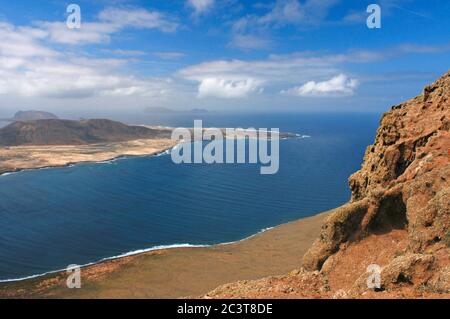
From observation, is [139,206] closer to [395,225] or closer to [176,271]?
[176,271]

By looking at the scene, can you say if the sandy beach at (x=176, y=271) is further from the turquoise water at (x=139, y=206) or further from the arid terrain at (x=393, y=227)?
the arid terrain at (x=393, y=227)

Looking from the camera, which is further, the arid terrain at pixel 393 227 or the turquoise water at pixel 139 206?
the turquoise water at pixel 139 206

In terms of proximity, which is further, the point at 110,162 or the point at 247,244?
the point at 110,162

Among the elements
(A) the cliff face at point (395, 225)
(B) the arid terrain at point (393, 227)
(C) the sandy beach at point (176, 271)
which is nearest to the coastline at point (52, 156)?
(C) the sandy beach at point (176, 271)
